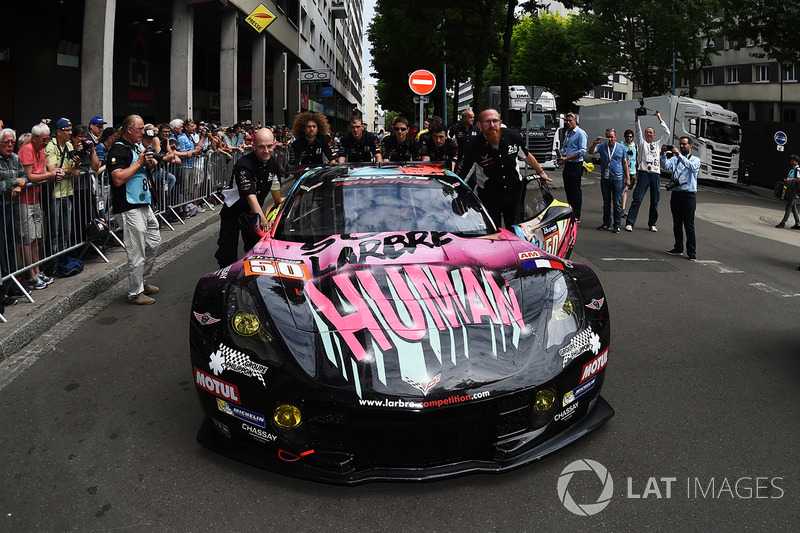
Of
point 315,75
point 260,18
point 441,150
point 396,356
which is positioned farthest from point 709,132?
point 396,356

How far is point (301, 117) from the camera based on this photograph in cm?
919

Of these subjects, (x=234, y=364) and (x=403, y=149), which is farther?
(x=403, y=149)

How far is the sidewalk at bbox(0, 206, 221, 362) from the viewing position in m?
5.48

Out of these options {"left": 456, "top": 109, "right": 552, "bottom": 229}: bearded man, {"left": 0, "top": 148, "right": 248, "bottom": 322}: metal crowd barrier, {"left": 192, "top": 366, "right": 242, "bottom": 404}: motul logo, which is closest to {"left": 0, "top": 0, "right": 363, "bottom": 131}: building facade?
{"left": 0, "top": 148, "right": 248, "bottom": 322}: metal crowd barrier

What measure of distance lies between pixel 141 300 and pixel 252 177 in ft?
5.47

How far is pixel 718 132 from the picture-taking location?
26938 millimetres

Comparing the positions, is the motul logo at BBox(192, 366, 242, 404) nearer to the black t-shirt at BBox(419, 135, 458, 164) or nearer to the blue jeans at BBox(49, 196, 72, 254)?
the blue jeans at BBox(49, 196, 72, 254)

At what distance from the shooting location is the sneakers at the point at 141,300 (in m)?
6.83

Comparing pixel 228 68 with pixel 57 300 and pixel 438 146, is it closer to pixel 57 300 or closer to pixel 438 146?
pixel 438 146

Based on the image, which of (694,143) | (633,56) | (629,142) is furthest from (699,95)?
(629,142)

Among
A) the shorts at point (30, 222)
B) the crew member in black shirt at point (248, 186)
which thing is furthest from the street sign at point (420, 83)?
the shorts at point (30, 222)

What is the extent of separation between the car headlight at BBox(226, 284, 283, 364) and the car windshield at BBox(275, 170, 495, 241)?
2.79 feet

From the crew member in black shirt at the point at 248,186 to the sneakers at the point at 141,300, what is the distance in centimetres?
83

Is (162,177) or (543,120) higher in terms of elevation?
(543,120)
